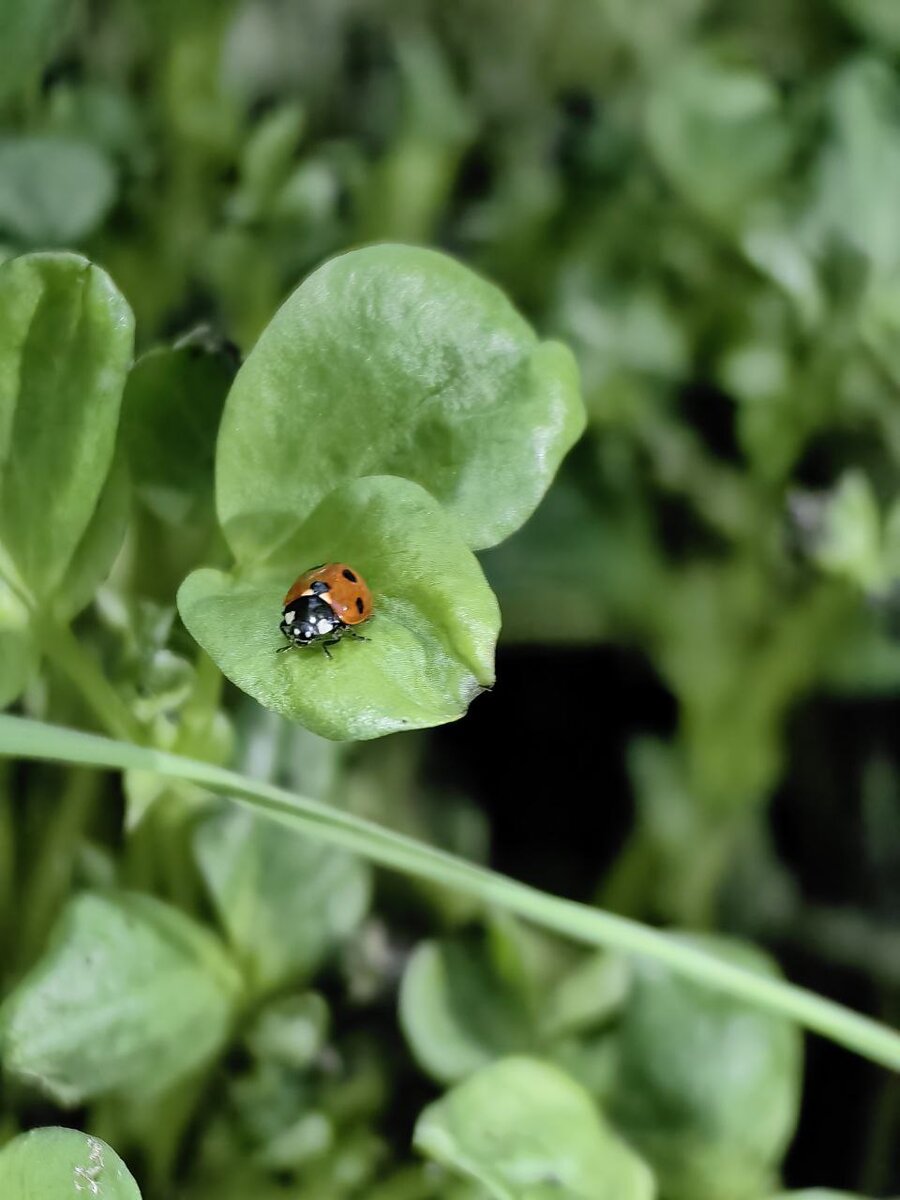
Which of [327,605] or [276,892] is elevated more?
[327,605]

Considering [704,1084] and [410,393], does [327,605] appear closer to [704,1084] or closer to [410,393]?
[410,393]

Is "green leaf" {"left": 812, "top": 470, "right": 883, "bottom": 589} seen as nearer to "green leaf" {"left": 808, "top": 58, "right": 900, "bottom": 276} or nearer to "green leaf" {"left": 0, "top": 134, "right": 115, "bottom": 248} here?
"green leaf" {"left": 808, "top": 58, "right": 900, "bottom": 276}

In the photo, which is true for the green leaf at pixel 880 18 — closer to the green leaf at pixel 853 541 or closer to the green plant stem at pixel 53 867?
the green leaf at pixel 853 541

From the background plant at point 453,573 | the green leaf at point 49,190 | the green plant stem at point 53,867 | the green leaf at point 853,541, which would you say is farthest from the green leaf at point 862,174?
the green plant stem at point 53,867

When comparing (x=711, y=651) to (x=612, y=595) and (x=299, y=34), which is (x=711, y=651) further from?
(x=299, y=34)

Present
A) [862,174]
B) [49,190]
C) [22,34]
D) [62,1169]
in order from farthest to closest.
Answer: [862,174] → [49,190] → [22,34] → [62,1169]

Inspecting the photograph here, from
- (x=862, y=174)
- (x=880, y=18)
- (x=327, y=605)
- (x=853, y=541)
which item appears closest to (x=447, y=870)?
(x=327, y=605)

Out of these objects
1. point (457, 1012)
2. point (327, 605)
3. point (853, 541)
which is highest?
point (327, 605)
